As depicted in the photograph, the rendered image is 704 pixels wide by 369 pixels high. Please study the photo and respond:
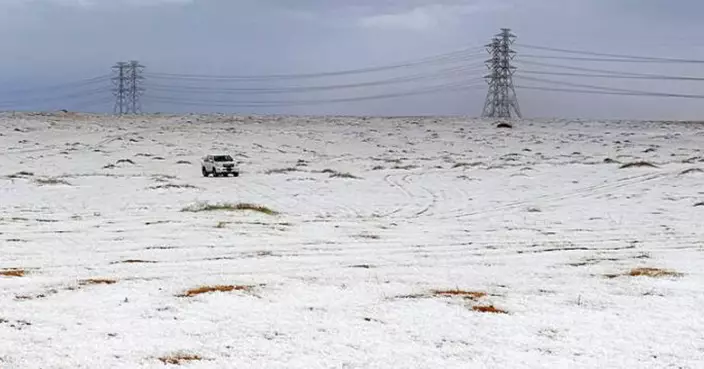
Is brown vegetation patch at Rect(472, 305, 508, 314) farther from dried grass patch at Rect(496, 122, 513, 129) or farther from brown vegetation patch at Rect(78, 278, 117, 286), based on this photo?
dried grass patch at Rect(496, 122, 513, 129)

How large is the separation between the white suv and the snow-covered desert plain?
1.50 meters

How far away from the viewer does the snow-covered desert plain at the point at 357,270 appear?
29.1 feet

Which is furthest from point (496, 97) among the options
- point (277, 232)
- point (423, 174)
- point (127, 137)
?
point (277, 232)

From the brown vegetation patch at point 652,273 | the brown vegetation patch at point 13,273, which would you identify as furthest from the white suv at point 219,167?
the brown vegetation patch at point 652,273

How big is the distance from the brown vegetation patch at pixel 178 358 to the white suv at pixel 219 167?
35.4 metres

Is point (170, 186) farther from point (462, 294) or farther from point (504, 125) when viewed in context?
point (504, 125)

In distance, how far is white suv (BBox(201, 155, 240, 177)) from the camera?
43469 millimetres

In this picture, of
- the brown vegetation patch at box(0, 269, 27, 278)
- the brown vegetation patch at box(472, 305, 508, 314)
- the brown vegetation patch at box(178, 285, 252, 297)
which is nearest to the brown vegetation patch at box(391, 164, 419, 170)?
the brown vegetation patch at box(0, 269, 27, 278)

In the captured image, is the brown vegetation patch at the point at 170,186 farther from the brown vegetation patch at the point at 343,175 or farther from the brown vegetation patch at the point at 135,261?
the brown vegetation patch at the point at 135,261

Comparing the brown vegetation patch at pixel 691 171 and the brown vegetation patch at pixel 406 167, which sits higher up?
the brown vegetation patch at pixel 691 171

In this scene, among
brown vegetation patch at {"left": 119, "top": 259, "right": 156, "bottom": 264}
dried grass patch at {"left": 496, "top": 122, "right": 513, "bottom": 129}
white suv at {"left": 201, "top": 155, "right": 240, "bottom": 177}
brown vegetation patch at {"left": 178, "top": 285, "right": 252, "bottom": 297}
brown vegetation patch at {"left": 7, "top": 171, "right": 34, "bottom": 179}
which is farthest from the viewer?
dried grass patch at {"left": 496, "top": 122, "right": 513, "bottom": 129}

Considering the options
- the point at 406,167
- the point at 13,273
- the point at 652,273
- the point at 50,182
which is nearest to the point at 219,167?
the point at 50,182

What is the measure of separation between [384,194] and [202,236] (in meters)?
16.4

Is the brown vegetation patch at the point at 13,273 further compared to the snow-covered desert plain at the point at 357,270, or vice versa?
the brown vegetation patch at the point at 13,273
